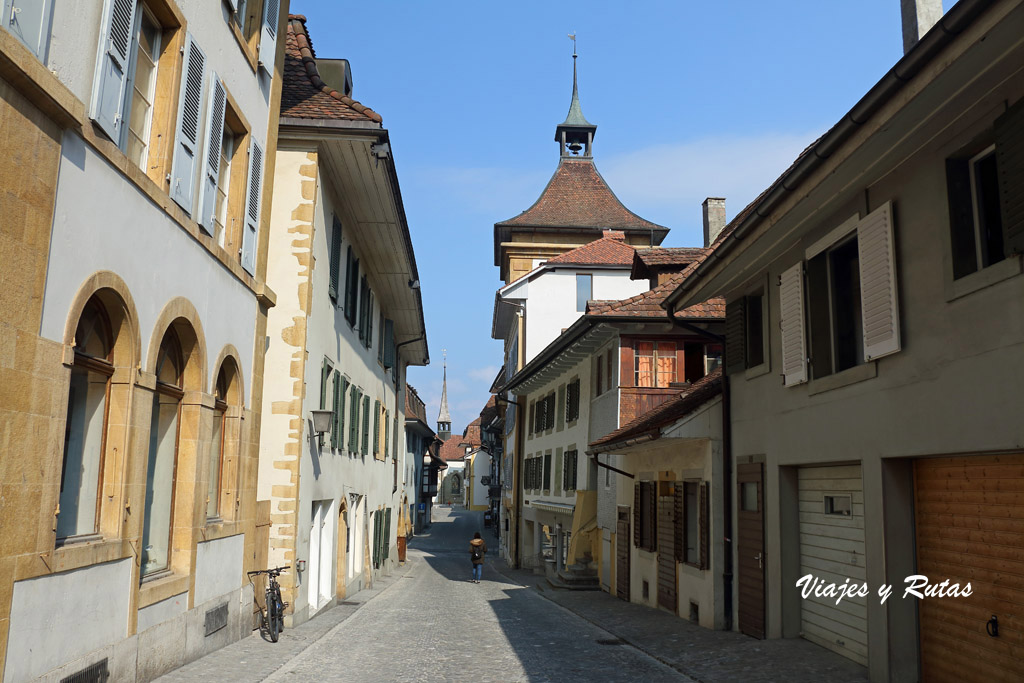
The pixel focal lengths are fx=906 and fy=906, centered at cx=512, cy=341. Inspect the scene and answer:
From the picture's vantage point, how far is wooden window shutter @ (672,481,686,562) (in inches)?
628

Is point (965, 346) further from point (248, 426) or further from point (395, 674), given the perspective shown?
point (248, 426)

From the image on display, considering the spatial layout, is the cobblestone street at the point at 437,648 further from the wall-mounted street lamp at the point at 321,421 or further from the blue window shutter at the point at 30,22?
the blue window shutter at the point at 30,22

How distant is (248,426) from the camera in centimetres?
1200

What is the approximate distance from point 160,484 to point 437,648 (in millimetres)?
5006

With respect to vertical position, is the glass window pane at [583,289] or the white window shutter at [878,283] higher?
the glass window pane at [583,289]

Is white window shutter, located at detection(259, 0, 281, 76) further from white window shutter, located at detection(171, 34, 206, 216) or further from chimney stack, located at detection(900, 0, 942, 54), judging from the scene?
chimney stack, located at detection(900, 0, 942, 54)

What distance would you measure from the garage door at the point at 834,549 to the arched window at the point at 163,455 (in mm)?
7382

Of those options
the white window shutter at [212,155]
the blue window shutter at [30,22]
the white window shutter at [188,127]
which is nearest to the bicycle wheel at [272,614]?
the white window shutter at [212,155]

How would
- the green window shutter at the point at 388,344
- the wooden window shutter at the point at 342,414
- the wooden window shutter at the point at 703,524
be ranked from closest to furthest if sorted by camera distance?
1. the wooden window shutter at the point at 703,524
2. the wooden window shutter at the point at 342,414
3. the green window shutter at the point at 388,344

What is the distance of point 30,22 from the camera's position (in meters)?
5.89

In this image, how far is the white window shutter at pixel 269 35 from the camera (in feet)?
40.1

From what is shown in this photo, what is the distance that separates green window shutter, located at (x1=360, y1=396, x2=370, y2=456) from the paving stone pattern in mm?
4006

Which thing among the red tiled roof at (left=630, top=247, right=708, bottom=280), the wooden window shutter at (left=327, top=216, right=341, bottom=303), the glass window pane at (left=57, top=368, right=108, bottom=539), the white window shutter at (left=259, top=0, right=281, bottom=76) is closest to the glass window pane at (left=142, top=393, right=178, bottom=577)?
the glass window pane at (left=57, top=368, right=108, bottom=539)

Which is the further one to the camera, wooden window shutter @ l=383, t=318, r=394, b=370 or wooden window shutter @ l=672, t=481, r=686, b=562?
wooden window shutter @ l=383, t=318, r=394, b=370
